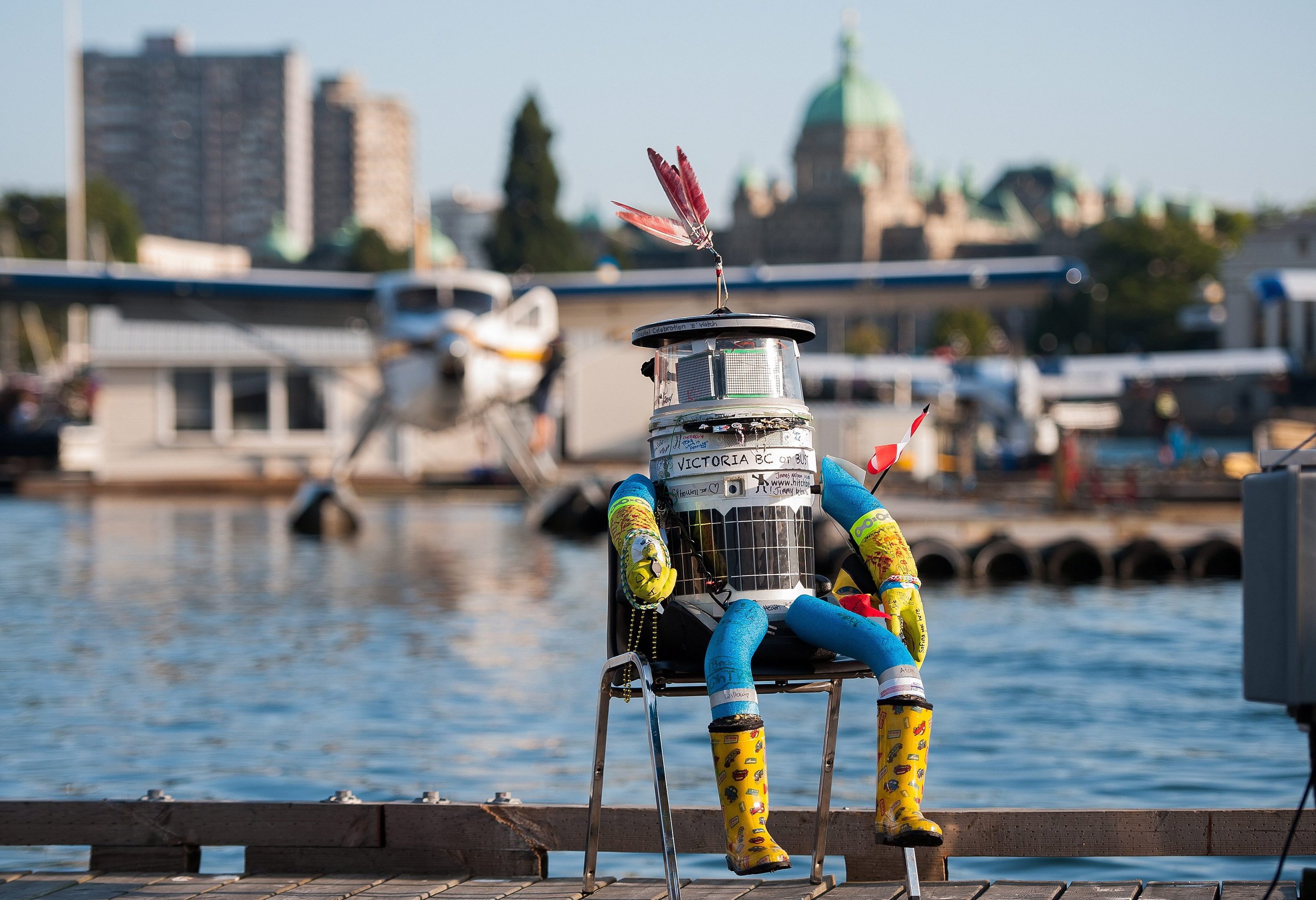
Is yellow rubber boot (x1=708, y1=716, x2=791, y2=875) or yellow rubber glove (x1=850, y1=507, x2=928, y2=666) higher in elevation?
yellow rubber glove (x1=850, y1=507, x2=928, y2=666)

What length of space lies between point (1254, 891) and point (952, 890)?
84cm

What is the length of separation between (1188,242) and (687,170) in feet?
433

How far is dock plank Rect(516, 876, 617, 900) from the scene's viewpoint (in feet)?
15.6

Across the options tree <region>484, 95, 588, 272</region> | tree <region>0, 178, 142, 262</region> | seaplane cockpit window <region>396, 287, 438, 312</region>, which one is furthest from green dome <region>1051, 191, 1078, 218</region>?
seaplane cockpit window <region>396, 287, 438, 312</region>

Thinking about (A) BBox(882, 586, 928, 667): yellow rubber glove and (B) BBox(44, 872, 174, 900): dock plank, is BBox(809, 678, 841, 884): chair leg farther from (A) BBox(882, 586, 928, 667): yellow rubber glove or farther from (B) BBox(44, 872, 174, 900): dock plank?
(B) BBox(44, 872, 174, 900): dock plank

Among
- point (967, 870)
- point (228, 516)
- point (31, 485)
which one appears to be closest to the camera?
point (967, 870)

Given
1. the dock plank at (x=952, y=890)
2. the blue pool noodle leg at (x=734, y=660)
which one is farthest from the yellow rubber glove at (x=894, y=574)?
the dock plank at (x=952, y=890)

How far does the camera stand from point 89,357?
42.0 metres

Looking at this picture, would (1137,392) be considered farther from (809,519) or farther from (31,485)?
(809,519)

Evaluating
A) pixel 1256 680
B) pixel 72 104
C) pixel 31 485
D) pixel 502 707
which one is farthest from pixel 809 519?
pixel 72 104

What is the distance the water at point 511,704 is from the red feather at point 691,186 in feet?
10.2

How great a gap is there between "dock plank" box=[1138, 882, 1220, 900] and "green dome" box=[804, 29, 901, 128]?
197m

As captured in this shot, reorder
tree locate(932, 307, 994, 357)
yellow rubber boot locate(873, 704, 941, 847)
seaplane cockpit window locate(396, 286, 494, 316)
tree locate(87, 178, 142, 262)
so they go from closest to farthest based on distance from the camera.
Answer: yellow rubber boot locate(873, 704, 941, 847), seaplane cockpit window locate(396, 286, 494, 316), tree locate(87, 178, 142, 262), tree locate(932, 307, 994, 357)

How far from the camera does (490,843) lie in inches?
203
